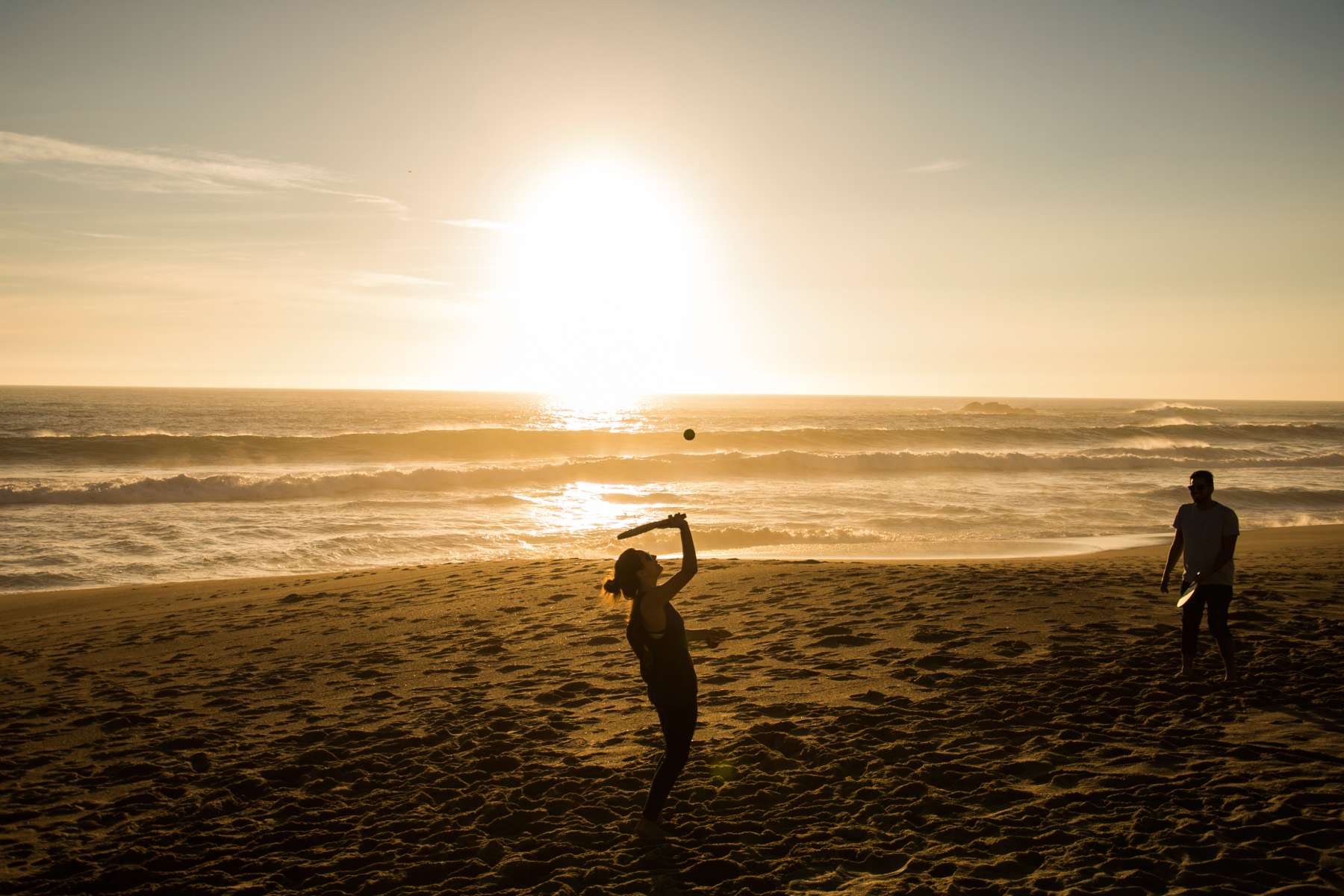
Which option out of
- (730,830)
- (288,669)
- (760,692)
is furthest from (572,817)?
(288,669)

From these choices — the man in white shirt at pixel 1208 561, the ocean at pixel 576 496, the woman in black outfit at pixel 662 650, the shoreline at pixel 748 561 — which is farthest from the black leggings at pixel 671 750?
the ocean at pixel 576 496

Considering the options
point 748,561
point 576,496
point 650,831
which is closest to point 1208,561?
point 650,831

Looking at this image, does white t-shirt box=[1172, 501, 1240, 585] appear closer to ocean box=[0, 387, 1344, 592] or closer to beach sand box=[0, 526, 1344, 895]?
beach sand box=[0, 526, 1344, 895]

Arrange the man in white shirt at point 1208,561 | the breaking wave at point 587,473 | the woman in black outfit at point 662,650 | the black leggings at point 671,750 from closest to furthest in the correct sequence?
the woman in black outfit at point 662,650
the black leggings at point 671,750
the man in white shirt at point 1208,561
the breaking wave at point 587,473

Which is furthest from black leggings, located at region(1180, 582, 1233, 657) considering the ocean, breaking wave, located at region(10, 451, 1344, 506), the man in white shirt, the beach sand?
breaking wave, located at region(10, 451, 1344, 506)

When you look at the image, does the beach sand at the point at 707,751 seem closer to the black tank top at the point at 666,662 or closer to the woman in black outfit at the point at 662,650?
the woman in black outfit at the point at 662,650

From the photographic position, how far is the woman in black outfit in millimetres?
4789

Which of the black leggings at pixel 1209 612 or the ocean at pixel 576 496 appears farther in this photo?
the ocean at pixel 576 496

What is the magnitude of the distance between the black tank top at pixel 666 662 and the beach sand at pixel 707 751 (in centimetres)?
89

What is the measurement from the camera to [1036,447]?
4716 cm

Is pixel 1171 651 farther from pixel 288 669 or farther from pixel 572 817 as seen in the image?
pixel 288 669

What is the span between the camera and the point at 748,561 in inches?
569

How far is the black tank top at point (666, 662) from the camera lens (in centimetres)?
484

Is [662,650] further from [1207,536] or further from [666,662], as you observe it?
[1207,536]
